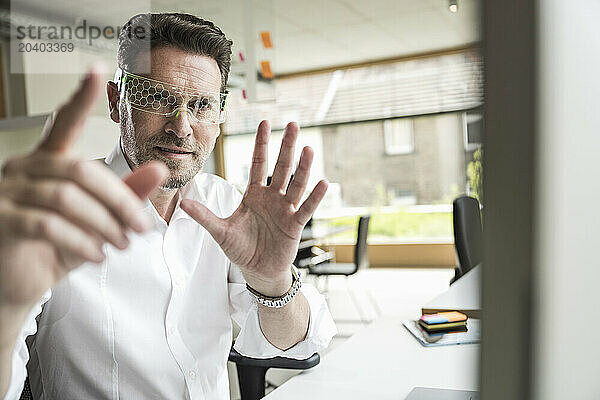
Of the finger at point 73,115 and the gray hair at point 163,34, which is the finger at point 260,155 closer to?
the gray hair at point 163,34

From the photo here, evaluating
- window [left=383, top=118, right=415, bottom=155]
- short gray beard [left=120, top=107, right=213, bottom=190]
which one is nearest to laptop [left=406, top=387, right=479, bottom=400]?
short gray beard [left=120, top=107, right=213, bottom=190]

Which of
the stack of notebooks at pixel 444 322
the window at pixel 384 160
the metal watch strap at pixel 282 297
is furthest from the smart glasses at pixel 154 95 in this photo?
the window at pixel 384 160

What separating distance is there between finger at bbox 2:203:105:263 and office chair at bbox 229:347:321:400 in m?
0.57

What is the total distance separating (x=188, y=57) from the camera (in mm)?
364

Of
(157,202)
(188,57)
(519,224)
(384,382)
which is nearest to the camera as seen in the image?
(519,224)

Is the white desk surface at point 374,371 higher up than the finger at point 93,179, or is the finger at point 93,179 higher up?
the finger at point 93,179

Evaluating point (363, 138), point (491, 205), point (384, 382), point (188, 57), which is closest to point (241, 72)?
point (188, 57)

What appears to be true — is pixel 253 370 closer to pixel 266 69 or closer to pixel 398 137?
pixel 266 69

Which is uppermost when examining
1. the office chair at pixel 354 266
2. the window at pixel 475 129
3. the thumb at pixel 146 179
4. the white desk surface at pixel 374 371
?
the window at pixel 475 129

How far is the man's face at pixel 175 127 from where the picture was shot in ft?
1.14

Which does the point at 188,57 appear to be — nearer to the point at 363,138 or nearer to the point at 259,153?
the point at 259,153

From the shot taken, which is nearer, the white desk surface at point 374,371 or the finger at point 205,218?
the finger at point 205,218

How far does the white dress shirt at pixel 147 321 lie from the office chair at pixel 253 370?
15 centimetres

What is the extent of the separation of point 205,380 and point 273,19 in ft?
1.19
